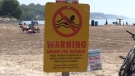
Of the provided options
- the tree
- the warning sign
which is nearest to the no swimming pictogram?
the warning sign

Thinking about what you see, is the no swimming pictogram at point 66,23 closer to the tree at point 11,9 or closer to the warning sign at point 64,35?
the warning sign at point 64,35

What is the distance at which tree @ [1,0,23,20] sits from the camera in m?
127

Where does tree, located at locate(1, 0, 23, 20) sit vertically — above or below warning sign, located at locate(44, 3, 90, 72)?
above

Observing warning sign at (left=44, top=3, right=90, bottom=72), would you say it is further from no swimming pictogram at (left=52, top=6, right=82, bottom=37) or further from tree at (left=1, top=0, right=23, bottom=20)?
tree at (left=1, top=0, right=23, bottom=20)

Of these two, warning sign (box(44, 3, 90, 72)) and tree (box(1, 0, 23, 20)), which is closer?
warning sign (box(44, 3, 90, 72))

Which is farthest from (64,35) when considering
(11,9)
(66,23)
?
(11,9)

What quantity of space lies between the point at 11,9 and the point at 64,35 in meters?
126

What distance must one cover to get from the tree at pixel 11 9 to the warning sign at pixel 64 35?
4899 inches

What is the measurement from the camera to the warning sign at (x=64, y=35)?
420 cm

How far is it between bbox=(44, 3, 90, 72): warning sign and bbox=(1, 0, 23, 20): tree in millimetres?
124439

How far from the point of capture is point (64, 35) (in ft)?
13.9

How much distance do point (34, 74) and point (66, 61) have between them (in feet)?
18.1

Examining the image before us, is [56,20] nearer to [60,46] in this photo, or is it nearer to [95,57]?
[60,46]

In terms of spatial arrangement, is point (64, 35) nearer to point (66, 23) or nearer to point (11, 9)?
point (66, 23)
